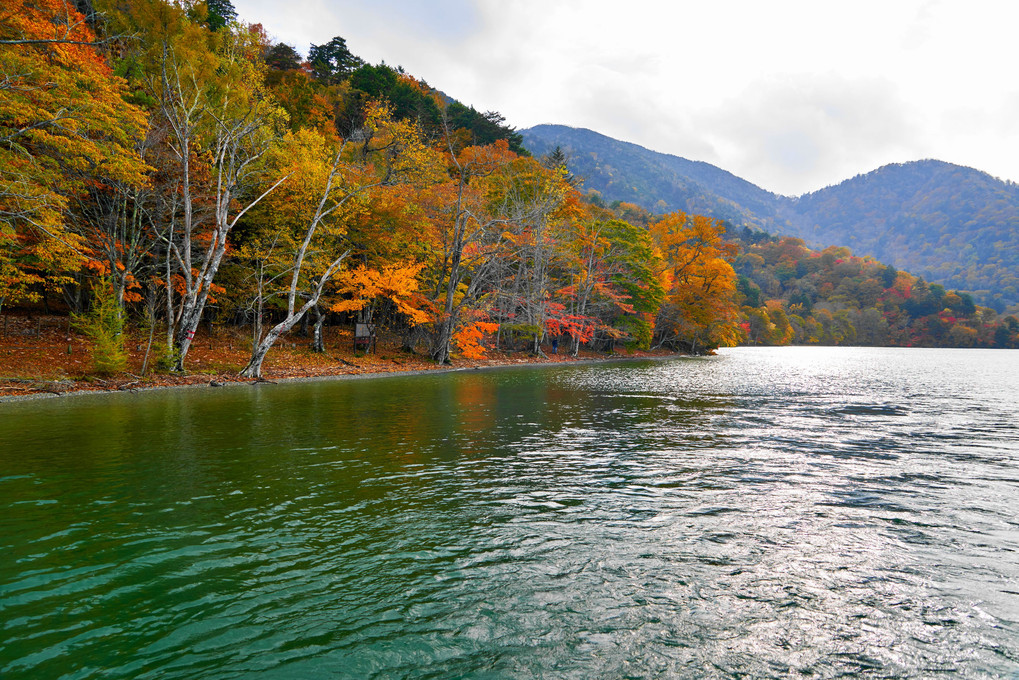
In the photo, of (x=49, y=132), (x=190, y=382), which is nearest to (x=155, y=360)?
(x=190, y=382)

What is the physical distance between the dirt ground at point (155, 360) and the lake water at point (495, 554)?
6.55 metres

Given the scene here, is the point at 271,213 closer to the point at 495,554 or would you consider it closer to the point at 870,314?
the point at 495,554

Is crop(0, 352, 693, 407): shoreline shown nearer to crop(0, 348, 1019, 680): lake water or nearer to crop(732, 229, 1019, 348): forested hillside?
crop(0, 348, 1019, 680): lake water

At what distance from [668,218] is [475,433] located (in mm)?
57001

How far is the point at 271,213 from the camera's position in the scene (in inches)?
1161

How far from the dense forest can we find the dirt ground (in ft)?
3.28

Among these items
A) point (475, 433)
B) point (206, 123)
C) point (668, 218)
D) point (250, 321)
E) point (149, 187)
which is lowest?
point (475, 433)

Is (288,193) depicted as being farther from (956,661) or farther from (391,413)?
(956,661)

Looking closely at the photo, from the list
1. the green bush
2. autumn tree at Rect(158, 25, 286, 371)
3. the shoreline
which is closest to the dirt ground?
the shoreline

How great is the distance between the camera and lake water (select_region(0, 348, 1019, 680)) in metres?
3.98

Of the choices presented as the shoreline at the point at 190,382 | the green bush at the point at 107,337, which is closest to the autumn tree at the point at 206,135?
the shoreline at the point at 190,382

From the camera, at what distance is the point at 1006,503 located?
26.1 ft

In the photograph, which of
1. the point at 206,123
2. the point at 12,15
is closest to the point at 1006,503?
the point at 12,15


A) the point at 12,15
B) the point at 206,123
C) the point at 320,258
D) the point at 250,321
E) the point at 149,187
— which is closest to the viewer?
the point at 12,15
